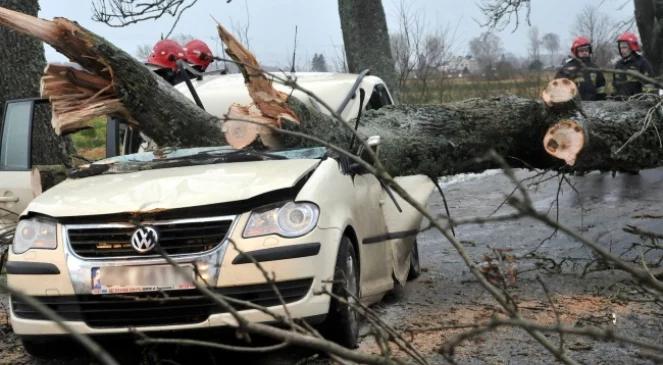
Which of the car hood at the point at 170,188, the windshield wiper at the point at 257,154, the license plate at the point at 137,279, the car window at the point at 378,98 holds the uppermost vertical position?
the car window at the point at 378,98

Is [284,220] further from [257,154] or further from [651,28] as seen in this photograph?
[651,28]

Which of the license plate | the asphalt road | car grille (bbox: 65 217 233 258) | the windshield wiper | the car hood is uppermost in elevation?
the windshield wiper

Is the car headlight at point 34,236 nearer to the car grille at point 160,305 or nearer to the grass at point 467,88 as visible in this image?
the car grille at point 160,305

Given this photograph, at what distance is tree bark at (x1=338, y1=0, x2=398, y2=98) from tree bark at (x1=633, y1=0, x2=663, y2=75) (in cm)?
560

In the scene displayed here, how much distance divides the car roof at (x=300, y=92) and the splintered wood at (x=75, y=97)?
915 mm

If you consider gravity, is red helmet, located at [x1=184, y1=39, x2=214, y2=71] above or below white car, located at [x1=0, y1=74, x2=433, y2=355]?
above

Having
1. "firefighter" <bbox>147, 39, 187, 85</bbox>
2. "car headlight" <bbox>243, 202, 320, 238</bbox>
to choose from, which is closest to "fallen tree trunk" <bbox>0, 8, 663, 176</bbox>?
"car headlight" <bbox>243, 202, 320, 238</bbox>

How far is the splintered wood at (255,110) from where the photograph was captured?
4.61 m

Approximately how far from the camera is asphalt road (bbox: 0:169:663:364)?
162 inches

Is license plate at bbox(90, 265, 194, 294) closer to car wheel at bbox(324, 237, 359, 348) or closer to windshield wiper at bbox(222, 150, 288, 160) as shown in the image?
car wheel at bbox(324, 237, 359, 348)

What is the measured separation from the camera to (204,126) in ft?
16.1

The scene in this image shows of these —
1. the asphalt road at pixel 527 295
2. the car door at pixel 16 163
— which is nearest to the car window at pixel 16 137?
the car door at pixel 16 163

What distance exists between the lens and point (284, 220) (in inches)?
149

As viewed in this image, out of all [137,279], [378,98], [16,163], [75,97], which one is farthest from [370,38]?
[137,279]
